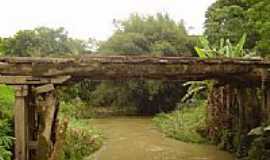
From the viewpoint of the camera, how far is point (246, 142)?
1362 cm

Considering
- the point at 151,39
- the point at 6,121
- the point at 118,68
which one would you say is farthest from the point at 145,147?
the point at 151,39

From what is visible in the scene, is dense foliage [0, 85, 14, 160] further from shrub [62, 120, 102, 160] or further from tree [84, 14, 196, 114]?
tree [84, 14, 196, 114]

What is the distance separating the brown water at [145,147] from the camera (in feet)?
45.8

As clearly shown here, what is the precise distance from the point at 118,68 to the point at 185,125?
33.6ft

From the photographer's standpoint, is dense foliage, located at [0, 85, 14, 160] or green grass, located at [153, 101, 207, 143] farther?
green grass, located at [153, 101, 207, 143]

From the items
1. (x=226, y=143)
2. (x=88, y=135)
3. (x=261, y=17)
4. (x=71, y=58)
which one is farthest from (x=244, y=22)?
(x=71, y=58)

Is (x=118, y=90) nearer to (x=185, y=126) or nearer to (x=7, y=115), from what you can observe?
(x=185, y=126)

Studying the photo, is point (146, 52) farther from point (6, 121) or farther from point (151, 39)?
point (6, 121)

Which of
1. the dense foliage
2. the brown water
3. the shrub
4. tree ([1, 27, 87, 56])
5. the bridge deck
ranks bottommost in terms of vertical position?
the brown water

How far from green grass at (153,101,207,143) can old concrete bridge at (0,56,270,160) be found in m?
6.94

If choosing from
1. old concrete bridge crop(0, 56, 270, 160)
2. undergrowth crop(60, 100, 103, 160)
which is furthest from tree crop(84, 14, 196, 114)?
old concrete bridge crop(0, 56, 270, 160)

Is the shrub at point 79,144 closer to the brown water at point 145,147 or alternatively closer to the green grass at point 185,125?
the brown water at point 145,147

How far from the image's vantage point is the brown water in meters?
14.0

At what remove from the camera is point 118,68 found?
9836 millimetres
